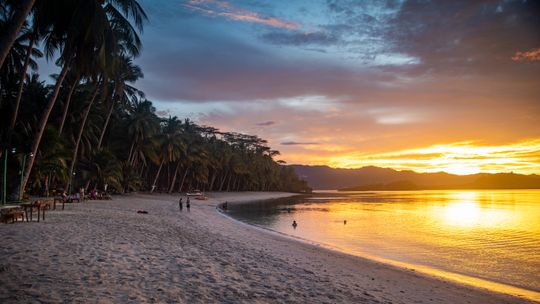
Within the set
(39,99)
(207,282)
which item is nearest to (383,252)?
(207,282)

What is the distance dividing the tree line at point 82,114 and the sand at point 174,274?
19.4 feet

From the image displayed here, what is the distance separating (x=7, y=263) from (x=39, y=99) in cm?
3294

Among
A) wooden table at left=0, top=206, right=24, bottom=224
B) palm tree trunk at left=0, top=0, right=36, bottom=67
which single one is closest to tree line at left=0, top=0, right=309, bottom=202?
palm tree trunk at left=0, top=0, right=36, bottom=67

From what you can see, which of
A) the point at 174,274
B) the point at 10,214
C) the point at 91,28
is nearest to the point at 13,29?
the point at 91,28

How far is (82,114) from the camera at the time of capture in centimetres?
3694

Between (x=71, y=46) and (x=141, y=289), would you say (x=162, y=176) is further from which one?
(x=141, y=289)

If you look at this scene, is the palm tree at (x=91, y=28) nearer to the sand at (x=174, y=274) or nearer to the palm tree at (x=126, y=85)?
the sand at (x=174, y=274)

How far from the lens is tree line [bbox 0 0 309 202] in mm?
12992

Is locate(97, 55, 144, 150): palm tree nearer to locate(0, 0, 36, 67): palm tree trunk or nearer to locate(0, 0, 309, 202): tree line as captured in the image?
locate(0, 0, 309, 202): tree line

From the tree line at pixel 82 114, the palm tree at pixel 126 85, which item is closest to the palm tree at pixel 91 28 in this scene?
the tree line at pixel 82 114

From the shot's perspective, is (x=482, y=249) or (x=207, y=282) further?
(x=482, y=249)

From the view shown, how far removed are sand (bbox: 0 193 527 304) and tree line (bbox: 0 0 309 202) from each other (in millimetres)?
5925

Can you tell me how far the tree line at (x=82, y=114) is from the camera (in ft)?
42.6

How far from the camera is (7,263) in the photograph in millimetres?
7613
